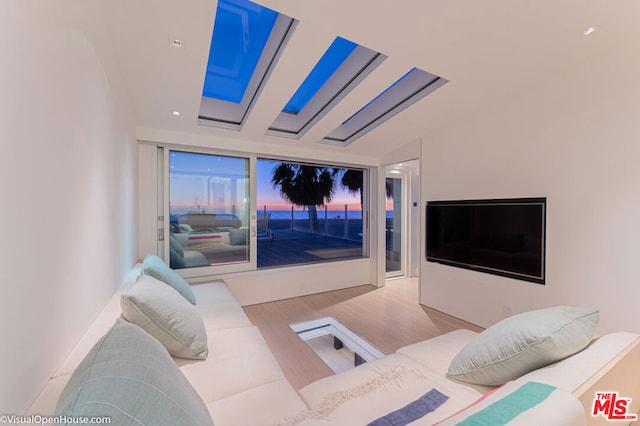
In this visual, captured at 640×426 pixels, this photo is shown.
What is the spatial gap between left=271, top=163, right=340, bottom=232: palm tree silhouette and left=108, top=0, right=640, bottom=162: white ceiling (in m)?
1.48

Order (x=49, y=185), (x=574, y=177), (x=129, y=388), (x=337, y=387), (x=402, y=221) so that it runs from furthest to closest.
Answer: (x=402, y=221)
(x=574, y=177)
(x=337, y=387)
(x=49, y=185)
(x=129, y=388)

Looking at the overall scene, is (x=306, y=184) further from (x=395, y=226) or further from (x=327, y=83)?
(x=395, y=226)

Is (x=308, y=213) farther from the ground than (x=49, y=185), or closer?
closer

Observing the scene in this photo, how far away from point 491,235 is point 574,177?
88 cm

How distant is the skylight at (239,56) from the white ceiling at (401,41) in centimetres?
19

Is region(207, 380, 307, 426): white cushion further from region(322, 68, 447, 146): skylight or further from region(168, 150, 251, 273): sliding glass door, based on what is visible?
region(322, 68, 447, 146): skylight

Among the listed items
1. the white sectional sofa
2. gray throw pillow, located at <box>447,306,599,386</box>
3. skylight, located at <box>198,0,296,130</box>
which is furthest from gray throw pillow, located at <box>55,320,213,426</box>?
skylight, located at <box>198,0,296,130</box>

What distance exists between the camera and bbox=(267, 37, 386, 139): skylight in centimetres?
247

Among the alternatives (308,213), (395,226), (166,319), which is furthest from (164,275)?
(395,226)

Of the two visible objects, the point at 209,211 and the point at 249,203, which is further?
the point at 249,203

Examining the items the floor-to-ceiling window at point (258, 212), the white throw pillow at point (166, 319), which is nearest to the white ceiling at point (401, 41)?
the floor-to-ceiling window at point (258, 212)

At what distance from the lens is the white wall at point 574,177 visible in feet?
6.73

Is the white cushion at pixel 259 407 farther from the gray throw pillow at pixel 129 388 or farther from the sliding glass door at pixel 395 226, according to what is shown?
the sliding glass door at pixel 395 226

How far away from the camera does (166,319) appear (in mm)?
1394
